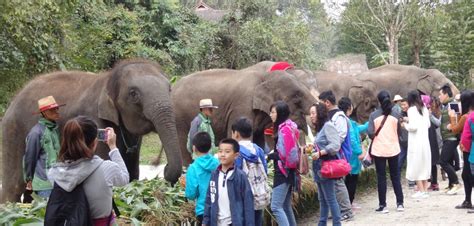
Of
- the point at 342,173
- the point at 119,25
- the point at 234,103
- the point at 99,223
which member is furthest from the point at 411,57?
the point at 99,223

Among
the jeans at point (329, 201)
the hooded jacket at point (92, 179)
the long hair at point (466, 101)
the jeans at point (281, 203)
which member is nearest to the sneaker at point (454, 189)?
the long hair at point (466, 101)

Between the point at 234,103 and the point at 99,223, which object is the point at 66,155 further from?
the point at 234,103

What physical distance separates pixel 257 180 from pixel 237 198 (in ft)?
2.34

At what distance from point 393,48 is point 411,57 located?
356 inches

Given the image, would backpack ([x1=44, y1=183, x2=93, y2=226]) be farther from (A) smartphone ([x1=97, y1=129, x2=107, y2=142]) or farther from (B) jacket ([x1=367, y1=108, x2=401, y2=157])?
(B) jacket ([x1=367, y1=108, x2=401, y2=157])

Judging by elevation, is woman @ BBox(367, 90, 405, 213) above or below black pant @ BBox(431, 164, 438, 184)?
above

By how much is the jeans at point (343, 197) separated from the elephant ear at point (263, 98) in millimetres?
1815

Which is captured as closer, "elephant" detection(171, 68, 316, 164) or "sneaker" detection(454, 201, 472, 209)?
"sneaker" detection(454, 201, 472, 209)

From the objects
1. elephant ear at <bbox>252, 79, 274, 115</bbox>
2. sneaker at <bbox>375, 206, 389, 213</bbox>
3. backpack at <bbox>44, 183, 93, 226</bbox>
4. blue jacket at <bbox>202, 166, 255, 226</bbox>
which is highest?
elephant ear at <bbox>252, 79, 274, 115</bbox>

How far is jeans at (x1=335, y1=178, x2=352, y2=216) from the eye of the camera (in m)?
9.32

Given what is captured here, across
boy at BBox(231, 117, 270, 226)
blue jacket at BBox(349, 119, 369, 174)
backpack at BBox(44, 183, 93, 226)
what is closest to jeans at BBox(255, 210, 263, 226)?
boy at BBox(231, 117, 270, 226)

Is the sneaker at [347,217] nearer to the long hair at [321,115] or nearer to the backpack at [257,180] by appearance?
the long hair at [321,115]

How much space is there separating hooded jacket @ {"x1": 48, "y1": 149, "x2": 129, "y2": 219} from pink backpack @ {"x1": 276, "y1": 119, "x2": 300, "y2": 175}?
3.18 metres

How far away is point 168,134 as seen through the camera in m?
7.76
